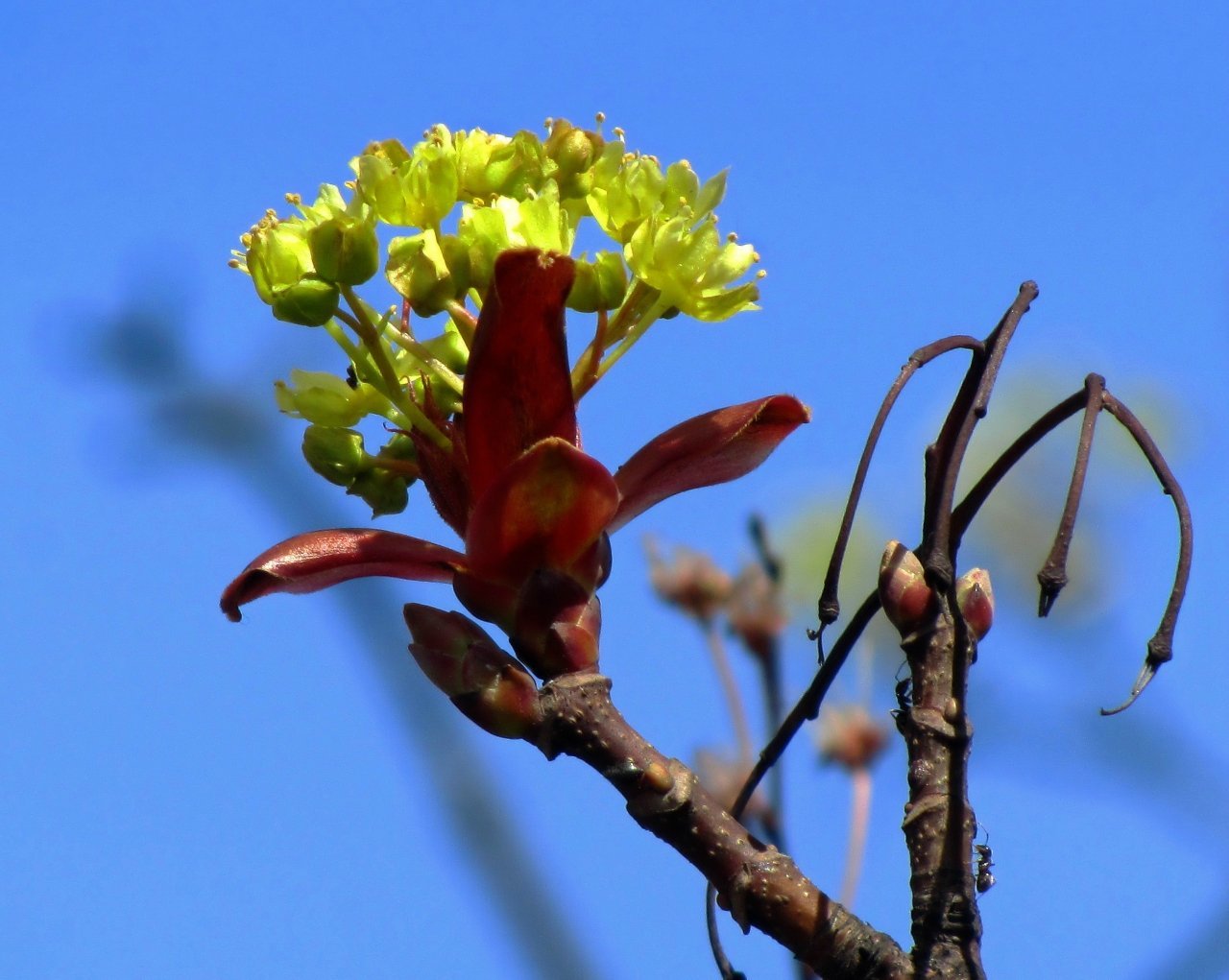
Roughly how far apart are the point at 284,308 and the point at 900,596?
0.72 metres

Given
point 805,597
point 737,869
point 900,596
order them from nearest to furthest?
point 737,869, point 900,596, point 805,597

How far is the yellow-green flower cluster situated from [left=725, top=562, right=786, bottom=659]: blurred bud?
973mm

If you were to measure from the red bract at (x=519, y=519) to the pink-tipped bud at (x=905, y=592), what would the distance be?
0.29 metres

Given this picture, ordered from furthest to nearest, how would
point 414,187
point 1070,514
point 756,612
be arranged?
point 756,612 → point 414,187 → point 1070,514

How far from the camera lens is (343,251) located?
66.9 inches

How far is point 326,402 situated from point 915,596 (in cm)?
70

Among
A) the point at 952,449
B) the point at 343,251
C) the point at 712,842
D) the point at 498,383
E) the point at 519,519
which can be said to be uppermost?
the point at 343,251

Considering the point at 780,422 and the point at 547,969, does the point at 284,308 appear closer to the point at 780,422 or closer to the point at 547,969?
the point at 780,422

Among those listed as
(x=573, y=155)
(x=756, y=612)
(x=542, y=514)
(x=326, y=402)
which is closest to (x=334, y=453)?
(x=326, y=402)

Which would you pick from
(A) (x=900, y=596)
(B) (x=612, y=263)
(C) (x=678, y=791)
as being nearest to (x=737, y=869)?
(C) (x=678, y=791)

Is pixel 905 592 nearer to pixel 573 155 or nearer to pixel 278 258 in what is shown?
pixel 573 155

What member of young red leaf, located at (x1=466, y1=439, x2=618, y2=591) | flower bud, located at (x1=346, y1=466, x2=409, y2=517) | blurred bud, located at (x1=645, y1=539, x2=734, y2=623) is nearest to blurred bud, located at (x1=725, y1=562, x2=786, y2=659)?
blurred bud, located at (x1=645, y1=539, x2=734, y2=623)

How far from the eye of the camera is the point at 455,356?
1.85 meters

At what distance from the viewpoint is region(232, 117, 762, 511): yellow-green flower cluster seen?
1706 millimetres
